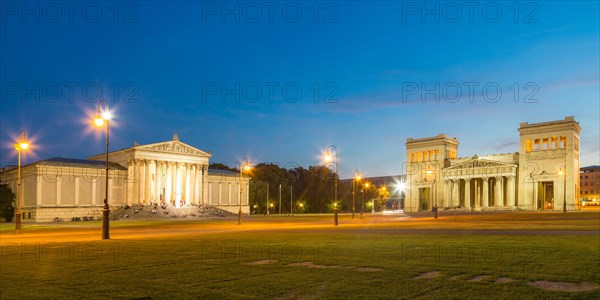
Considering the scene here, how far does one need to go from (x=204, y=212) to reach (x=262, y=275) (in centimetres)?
9899

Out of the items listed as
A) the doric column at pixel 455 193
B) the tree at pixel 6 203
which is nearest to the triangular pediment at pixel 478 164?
the doric column at pixel 455 193

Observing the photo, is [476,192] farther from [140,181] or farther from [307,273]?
[307,273]

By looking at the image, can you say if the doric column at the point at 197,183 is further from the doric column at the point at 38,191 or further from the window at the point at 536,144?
the window at the point at 536,144

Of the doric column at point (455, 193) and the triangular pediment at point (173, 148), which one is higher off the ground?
the triangular pediment at point (173, 148)

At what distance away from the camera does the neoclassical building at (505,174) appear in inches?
5058

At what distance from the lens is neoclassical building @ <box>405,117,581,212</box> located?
128 metres

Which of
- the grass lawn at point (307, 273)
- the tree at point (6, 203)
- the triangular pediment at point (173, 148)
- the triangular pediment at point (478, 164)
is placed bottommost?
the tree at point (6, 203)

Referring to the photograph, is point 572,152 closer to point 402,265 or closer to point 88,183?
point 88,183

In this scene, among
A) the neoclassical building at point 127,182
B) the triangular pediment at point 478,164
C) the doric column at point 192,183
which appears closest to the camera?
the neoclassical building at point 127,182

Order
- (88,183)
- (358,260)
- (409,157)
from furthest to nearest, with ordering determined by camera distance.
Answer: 1. (409,157)
2. (88,183)
3. (358,260)

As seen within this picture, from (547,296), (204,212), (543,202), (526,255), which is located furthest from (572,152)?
(547,296)

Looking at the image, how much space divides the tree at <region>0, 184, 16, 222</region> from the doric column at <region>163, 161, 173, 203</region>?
34951 millimetres

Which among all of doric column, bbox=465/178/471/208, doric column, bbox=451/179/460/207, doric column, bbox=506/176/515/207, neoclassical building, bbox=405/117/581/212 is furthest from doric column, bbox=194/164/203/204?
doric column, bbox=506/176/515/207

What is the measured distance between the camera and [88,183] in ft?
361
